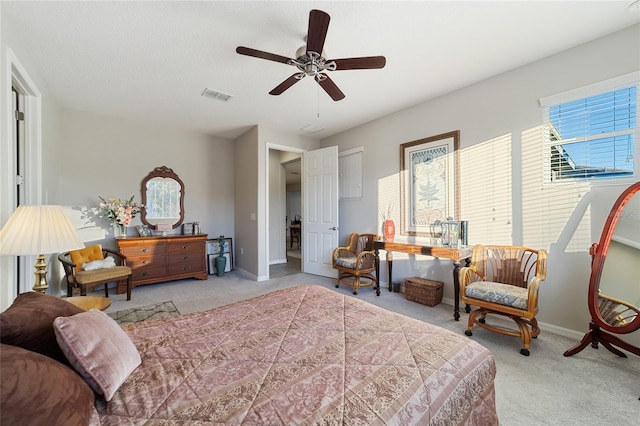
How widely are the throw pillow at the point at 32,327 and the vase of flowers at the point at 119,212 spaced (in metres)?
3.64

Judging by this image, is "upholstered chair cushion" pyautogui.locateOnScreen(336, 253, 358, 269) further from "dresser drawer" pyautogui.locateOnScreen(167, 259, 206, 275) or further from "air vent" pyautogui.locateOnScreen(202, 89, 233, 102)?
"air vent" pyautogui.locateOnScreen(202, 89, 233, 102)

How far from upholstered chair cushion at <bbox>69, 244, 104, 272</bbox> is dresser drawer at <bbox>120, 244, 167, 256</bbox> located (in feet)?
0.93

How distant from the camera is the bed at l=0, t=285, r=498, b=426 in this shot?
809 mm

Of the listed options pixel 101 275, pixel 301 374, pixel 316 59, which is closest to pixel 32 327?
pixel 301 374

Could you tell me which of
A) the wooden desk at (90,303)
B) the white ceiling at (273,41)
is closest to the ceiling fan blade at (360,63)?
the white ceiling at (273,41)

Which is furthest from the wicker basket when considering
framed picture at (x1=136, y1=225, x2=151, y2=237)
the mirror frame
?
framed picture at (x1=136, y1=225, x2=151, y2=237)

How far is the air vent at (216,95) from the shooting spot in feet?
10.9

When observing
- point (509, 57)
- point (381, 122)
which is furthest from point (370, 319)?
point (381, 122)

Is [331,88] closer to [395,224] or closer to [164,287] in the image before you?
[395,224]

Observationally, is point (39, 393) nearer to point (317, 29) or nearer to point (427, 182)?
point (317, 29)

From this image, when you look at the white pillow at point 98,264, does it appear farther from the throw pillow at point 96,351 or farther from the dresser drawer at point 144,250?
the throw pillow at point 96,351

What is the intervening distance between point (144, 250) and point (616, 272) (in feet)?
18.1

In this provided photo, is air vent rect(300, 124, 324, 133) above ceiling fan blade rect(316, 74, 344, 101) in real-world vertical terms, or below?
above

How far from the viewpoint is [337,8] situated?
1972 millimetres
